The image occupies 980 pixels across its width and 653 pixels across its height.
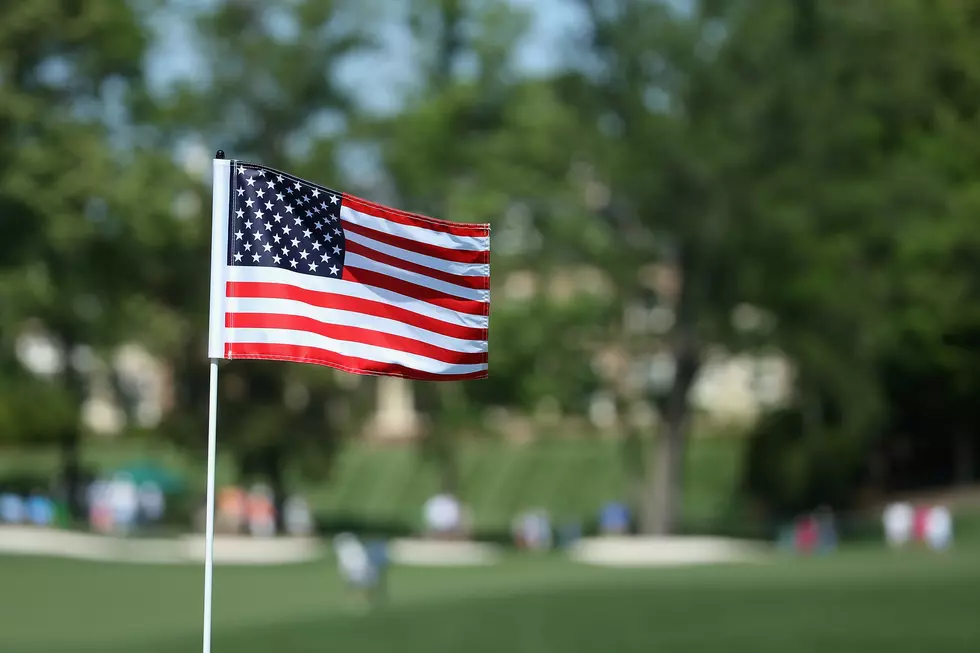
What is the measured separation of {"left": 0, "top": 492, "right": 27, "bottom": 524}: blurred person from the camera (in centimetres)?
4416

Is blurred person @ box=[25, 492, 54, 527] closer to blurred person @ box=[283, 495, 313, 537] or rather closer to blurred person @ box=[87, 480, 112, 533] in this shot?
blurred person @ box=[87, 480, 112, 533]

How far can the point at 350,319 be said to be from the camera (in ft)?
33.2

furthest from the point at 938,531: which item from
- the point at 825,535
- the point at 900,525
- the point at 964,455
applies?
the point at 964,455

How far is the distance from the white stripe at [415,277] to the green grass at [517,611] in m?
9.59

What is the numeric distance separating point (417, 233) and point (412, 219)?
0.32 feet

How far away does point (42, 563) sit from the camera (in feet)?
107

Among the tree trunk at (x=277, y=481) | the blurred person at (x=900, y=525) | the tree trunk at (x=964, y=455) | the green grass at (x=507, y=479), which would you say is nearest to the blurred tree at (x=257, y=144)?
the tree trunk at (x=277, y=481)

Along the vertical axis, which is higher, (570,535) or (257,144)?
(257,144)

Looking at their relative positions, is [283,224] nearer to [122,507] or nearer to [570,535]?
[122,507]

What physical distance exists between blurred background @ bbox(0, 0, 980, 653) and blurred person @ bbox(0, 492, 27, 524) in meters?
0.14

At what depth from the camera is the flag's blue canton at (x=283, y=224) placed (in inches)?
380

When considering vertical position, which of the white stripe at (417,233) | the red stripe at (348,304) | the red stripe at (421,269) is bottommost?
the red stripe at (348,304)

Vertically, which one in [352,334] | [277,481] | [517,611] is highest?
[352,334]

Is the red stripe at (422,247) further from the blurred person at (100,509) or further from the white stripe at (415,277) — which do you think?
the blurred person at (100,509)
